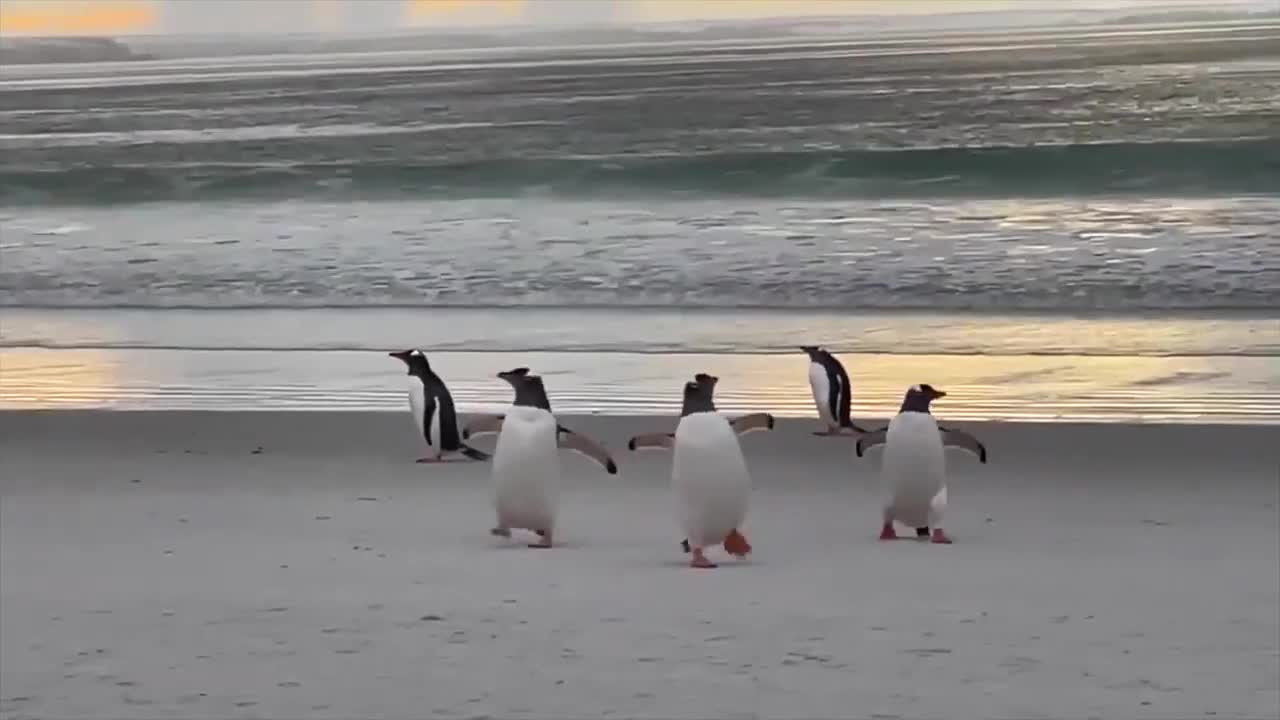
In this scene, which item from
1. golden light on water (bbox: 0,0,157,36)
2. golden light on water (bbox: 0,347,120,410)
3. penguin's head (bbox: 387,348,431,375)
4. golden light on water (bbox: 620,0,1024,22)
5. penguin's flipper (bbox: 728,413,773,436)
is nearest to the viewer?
penguin's flipper (bbox: 728,413,773,436)

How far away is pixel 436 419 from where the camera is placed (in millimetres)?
5105

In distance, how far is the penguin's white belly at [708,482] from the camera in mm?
3758

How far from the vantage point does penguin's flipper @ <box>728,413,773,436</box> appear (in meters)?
3.83

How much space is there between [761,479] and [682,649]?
1931mm

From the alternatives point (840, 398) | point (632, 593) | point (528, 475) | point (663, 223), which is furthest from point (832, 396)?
point (663, 223)

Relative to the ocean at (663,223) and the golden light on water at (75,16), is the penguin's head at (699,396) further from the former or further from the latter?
the golden light on water at (75,16)

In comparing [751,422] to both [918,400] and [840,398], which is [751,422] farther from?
[840,398]

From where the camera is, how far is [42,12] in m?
15.1

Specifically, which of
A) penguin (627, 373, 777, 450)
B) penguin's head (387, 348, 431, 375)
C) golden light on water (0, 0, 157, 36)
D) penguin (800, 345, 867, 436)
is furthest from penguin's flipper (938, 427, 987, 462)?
golden light on water (0, 0, 157, 36)

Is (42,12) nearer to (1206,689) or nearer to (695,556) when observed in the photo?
(695,556)

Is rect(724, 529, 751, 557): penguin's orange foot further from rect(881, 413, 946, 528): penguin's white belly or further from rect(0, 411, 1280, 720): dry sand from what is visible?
rect(881, 413, 946, 528): penguin's white belly

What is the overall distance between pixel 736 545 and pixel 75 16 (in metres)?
12.6

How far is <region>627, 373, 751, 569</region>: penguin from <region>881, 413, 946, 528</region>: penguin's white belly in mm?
369

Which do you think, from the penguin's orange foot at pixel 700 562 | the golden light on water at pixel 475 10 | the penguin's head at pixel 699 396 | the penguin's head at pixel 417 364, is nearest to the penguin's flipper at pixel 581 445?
the penguin's head at pixel 699 396
